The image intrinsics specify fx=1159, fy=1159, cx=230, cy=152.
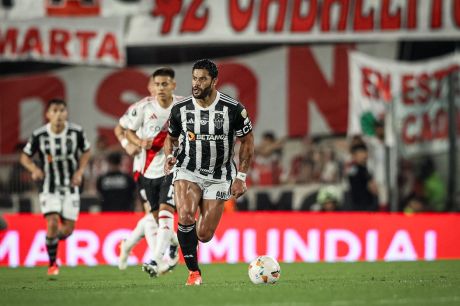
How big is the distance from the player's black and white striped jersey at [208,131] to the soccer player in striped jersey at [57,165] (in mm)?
3692

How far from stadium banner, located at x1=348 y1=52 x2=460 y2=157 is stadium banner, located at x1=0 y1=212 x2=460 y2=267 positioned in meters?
1.97

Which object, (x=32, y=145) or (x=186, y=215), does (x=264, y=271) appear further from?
(x=32, y=145)

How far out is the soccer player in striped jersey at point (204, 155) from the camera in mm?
11055

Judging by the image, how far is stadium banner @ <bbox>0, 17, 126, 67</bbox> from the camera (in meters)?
20.2

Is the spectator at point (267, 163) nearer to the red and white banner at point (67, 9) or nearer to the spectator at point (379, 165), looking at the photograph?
the spectator at point (379, 165)

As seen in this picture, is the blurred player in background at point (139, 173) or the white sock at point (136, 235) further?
the white sock at point (136, 235)

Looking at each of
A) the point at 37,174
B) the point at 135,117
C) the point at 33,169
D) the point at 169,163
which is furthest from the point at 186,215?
the point at 33,169

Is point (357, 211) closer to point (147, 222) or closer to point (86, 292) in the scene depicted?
point (147, 222)

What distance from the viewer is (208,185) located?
11.3 m

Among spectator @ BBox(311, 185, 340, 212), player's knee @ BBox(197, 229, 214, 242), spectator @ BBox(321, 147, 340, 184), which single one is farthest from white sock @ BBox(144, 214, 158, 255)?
spectator @ BBox(321, 147, 340, 184)

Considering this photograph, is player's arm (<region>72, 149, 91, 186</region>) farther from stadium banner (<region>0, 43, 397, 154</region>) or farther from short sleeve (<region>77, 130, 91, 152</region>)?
stadium banner (<region>0, 43, 397, 154</region>)

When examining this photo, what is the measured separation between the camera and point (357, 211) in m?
18.7

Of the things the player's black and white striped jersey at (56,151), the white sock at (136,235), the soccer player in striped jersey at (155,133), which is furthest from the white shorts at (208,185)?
the player's black and white striped jersey at (56,151)

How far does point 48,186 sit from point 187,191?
4072 millimetres
